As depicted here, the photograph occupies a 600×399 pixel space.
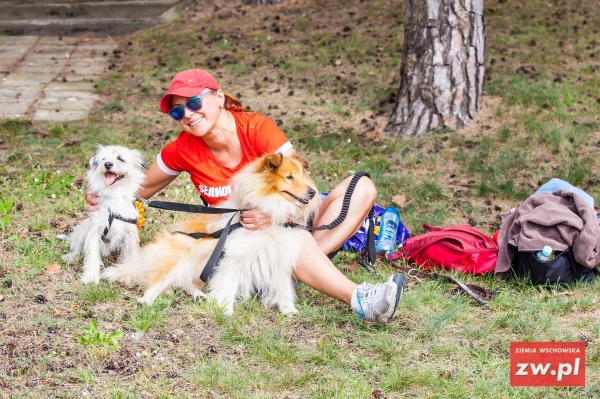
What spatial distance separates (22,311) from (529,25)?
8338mm

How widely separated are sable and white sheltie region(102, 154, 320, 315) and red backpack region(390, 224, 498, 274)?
1098mm

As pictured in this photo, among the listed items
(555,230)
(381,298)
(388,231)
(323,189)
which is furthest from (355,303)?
(323,189)

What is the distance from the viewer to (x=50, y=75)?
30.7 ft

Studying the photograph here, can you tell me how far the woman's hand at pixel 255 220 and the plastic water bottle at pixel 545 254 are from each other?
5.81ft

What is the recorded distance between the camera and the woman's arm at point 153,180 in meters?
4.63

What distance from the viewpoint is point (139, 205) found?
15.8ft

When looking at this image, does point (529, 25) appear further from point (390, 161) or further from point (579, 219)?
point (579, 219)

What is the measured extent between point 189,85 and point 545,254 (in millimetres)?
2472

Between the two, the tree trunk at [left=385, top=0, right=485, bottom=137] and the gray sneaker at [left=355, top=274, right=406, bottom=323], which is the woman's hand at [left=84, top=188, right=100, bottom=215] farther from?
the tree trunk at [left=385, top=0, right=485, bottom=137]

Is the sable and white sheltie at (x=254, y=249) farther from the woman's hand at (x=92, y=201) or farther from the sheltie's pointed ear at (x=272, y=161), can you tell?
the woman's hand at (x=92, y=201)

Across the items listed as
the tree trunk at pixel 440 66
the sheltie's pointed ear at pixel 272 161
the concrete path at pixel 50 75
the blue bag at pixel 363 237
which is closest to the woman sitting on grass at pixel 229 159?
the sheltie's pointed ear at pixel 272 161

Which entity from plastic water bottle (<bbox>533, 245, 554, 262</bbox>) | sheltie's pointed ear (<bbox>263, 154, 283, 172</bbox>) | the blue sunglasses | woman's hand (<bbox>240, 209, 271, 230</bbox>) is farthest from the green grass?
the blue sunglasses

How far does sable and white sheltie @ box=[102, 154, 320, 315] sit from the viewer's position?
3986 mm

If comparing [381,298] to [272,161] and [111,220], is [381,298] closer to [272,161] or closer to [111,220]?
[272,161]
